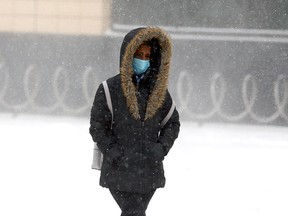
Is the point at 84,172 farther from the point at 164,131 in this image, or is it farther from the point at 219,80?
the point at 219,80

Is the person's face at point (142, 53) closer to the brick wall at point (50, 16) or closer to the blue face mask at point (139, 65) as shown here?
the blue face mask at point (139, 65)

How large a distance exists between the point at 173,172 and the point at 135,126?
15.2 ft

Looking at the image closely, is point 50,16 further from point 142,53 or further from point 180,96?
point 142,53

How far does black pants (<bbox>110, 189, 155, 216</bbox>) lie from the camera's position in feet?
15.5

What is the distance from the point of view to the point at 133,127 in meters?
4.71

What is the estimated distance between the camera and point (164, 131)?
15.8 ft

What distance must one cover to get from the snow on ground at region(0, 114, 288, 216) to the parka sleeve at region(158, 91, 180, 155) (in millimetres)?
2115

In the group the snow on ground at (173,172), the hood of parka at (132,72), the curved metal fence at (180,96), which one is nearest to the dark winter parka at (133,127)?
the hood of parka at (132,72)

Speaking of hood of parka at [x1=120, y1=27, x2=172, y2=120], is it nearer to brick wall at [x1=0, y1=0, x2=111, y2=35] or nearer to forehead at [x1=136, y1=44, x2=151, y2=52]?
forehead at [x1=136, y1=44, x2=151, y2=52]

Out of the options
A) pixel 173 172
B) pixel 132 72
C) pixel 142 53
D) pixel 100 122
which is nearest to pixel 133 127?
pixel 100 122

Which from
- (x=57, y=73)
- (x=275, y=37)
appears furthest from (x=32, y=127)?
(x=275, y=37)

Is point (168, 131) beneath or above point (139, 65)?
A: beneath

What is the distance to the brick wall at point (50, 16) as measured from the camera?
14641 mm

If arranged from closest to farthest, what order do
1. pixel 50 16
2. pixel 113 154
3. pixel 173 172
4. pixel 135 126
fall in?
pixel 113 154, pixel 135 126, pixel 173 172, pixel 50 16
